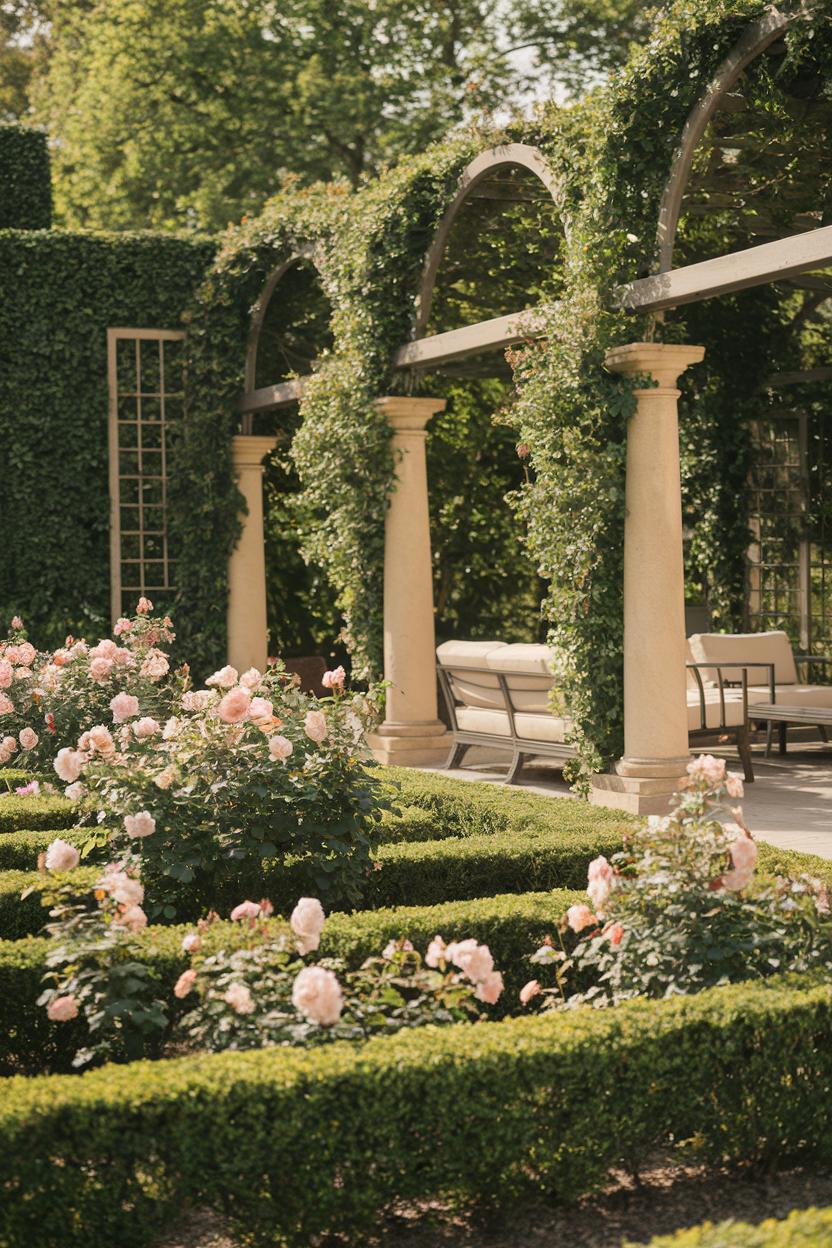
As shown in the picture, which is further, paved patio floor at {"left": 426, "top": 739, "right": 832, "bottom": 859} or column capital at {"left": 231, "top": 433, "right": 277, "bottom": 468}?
column capital at {"left": 231, "top": 433, "right": 277, "bottom": 468}

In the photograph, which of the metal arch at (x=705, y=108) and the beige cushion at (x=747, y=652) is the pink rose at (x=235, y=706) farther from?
the beige cushion at (x=747, y=652)

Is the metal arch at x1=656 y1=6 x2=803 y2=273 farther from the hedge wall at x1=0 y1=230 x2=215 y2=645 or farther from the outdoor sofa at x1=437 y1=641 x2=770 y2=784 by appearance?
the hedge wall at x1=0 y1=230 x2=215 y2=645

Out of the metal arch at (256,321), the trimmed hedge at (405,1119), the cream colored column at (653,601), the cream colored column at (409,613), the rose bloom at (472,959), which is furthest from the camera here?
the metal arch at (256,321)

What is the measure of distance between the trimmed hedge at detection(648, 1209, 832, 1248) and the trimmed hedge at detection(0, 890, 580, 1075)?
1.76 metres

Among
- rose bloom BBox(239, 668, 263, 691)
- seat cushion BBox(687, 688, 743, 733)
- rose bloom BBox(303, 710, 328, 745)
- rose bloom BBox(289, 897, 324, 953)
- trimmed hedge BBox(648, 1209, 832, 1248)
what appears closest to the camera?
trimmed hedge BBox(648, 1209, 832, 1248)

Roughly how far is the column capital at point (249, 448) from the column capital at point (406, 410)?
2656 millimetres

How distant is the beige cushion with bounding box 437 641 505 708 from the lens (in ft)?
33.0

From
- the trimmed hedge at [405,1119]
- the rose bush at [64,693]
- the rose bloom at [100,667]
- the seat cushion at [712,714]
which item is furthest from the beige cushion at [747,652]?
the trimmed hedge at [405,1119]

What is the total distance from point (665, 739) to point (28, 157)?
30.1 ft

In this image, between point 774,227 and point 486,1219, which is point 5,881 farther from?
point 774,227

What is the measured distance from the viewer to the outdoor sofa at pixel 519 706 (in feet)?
31.3

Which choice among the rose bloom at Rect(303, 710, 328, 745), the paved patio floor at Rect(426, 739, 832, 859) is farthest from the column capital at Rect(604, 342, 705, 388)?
the rose bloom at Rect(303, 710, 328, 745)

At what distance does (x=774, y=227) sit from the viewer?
1130 cm

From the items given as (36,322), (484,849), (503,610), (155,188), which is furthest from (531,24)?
(484,849)
